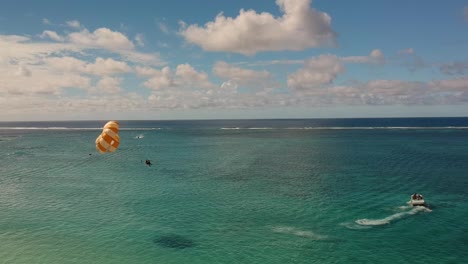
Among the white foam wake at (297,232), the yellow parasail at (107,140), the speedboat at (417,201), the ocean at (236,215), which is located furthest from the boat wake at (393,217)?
the yellow parasail at (107,140)

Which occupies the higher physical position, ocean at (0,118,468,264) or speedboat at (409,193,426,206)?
speedboat at (409,193,426,206)

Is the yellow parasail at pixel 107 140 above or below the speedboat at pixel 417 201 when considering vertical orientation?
above

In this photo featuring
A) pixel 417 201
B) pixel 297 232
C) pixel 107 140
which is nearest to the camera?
pixel 297 232

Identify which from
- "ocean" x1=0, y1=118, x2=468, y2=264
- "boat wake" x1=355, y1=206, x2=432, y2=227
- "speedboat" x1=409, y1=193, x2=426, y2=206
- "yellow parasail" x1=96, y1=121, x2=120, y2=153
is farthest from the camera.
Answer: "speedboat" x1=409, y1=193, x2=426, y2=206

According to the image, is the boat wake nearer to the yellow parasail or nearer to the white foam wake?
the white foam wake

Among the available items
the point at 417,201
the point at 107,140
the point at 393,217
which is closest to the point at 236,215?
the point at 107,140

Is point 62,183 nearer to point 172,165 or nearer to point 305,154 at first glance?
point 172,165

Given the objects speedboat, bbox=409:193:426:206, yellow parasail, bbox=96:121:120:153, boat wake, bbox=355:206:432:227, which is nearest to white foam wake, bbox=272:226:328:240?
boat wake, bbox=355:206:432:227

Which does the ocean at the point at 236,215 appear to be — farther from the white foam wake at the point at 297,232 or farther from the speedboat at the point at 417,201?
the speedboat at the point at 417,201

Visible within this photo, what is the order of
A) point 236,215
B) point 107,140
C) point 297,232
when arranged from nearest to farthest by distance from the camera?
1. point 297,232
2. point 107,140
3. point 236,215

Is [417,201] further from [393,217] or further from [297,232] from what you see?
[297,232]
